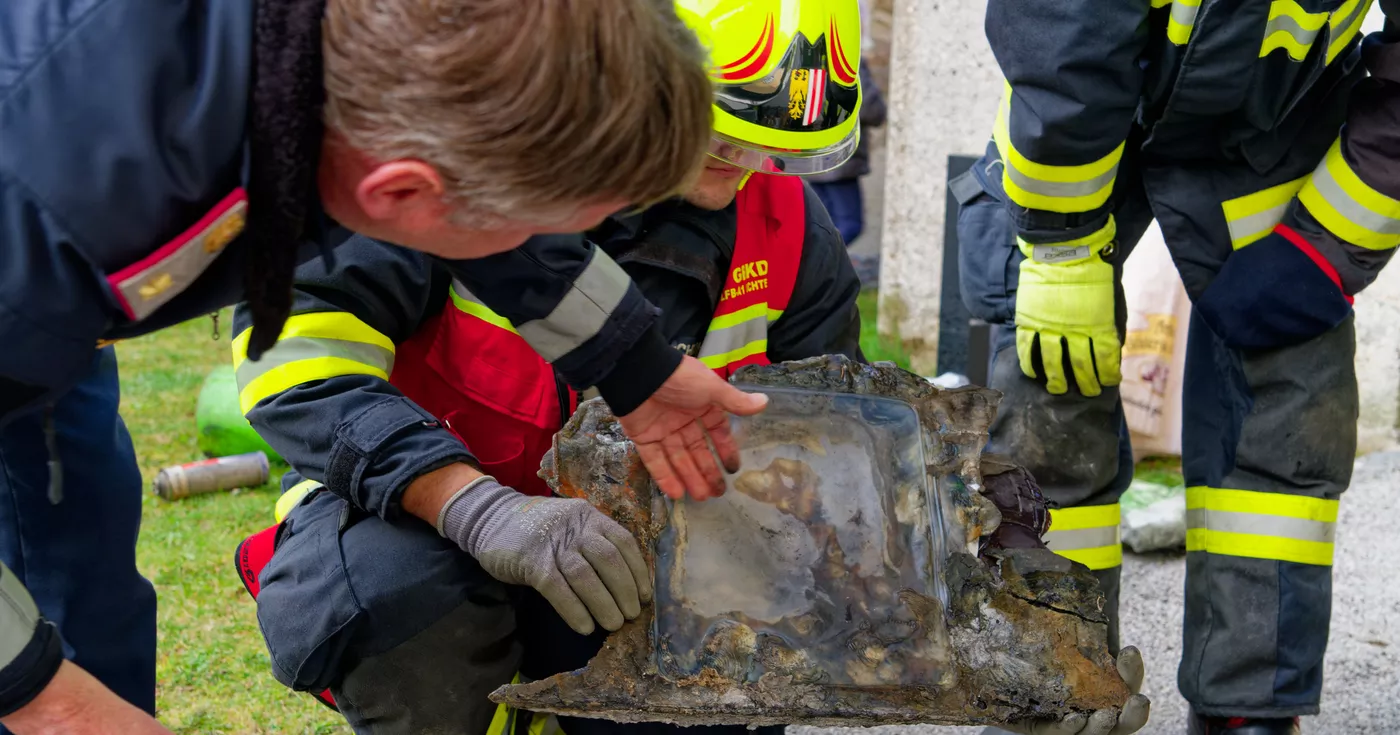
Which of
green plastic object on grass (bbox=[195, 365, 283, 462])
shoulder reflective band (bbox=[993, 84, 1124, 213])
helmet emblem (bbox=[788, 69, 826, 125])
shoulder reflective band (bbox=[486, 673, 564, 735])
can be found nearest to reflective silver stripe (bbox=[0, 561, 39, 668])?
shoulder reflective band (bbox=[486, 673, 564, 735])

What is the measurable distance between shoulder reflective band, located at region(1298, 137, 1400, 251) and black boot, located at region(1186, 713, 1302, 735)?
957mm

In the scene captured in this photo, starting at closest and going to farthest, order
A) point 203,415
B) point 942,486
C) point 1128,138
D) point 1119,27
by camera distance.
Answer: point 942,486 → point 1119,27 → point 1128,138 → point 203,415

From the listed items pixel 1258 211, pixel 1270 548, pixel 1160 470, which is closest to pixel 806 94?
pixel 1258 211

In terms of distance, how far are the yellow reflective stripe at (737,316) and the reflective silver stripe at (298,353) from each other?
2.01 feet

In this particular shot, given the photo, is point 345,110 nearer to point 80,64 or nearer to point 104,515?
point 80,64

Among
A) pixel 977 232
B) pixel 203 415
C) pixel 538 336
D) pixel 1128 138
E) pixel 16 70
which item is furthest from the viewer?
pixel 203 415

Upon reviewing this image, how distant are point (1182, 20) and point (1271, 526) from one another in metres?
1.03

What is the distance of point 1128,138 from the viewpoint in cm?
260

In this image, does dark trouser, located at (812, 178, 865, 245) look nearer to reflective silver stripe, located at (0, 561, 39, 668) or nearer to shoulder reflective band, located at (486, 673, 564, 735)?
shoulder reflective band, located at (486, 673, 564, 735)

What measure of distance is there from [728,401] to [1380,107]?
1.43m

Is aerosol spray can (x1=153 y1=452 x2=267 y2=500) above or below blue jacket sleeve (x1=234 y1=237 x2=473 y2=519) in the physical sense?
below

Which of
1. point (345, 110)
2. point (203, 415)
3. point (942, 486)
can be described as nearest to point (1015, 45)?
point (942, 486)

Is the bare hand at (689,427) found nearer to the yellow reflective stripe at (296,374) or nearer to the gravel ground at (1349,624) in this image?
the yellow reflective stripe at (296,374)

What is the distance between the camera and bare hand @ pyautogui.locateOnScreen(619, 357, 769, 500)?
1.85 meters
